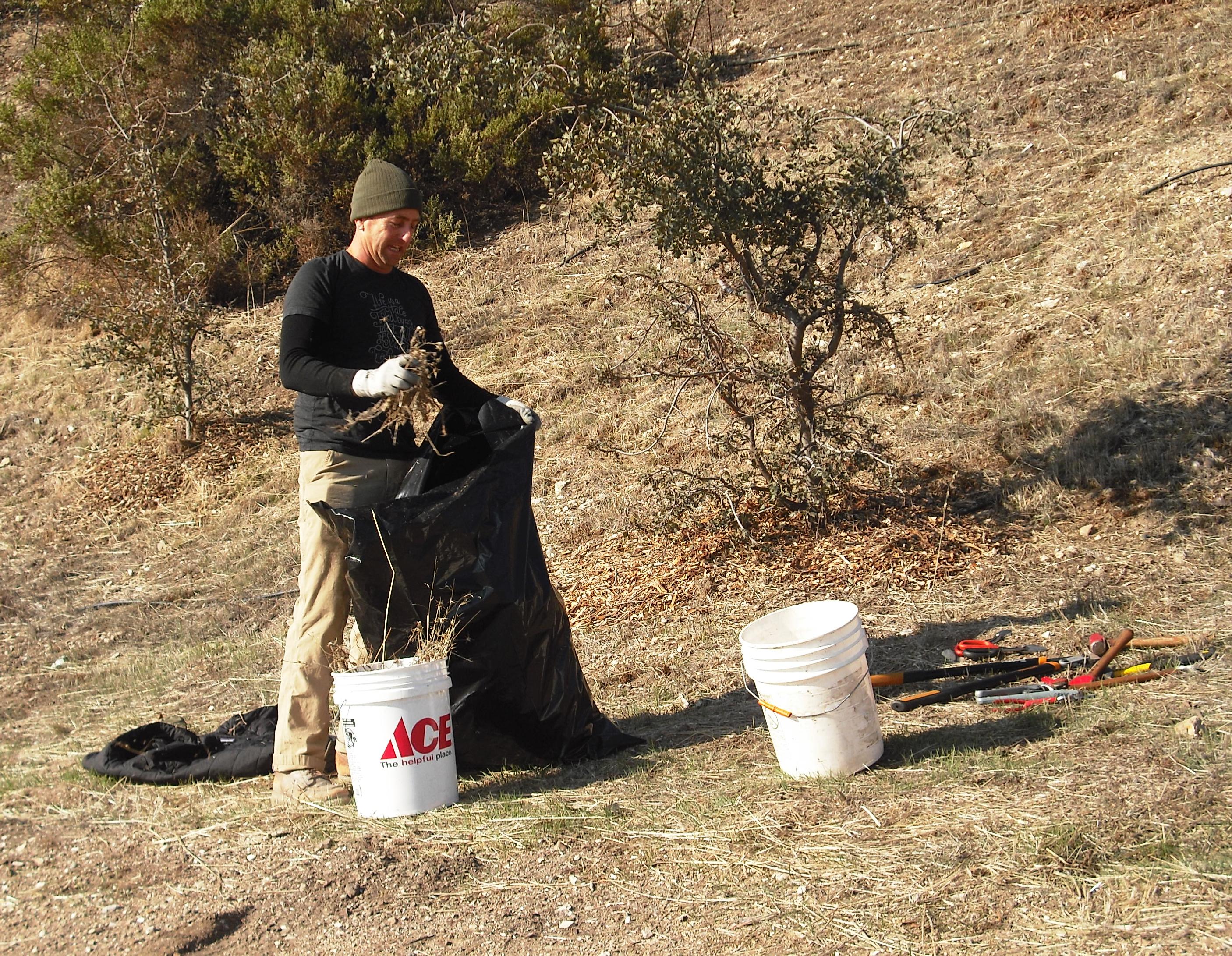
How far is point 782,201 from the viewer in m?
5.41

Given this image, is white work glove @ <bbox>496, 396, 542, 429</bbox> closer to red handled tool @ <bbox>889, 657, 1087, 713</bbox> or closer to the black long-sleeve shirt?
the black long-sleeve shirt

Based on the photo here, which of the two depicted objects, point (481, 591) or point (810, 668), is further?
point (481, 591)

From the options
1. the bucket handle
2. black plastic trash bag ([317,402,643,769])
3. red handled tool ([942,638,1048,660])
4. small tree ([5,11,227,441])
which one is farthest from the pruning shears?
small tree ([5,11,227,441])

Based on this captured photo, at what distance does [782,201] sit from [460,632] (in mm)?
2966

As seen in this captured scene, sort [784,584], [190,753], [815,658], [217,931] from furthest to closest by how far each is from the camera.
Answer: [784,584], [190,753], [815,658], [217,931]

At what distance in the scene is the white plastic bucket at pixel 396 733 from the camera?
10.5 ft

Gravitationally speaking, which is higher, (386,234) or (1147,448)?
(386,234)

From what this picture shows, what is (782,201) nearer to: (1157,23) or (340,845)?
(340,845)

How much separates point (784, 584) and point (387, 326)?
Result: 8.30 ft

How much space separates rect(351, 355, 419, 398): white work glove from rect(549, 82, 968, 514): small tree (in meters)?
2.30

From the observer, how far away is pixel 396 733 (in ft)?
10.5

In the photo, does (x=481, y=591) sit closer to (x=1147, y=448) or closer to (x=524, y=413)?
(x=524, y=413)

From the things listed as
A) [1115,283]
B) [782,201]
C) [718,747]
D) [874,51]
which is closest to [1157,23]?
[874,51]

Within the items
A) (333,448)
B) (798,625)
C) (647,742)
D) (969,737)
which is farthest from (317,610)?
(969,737)
